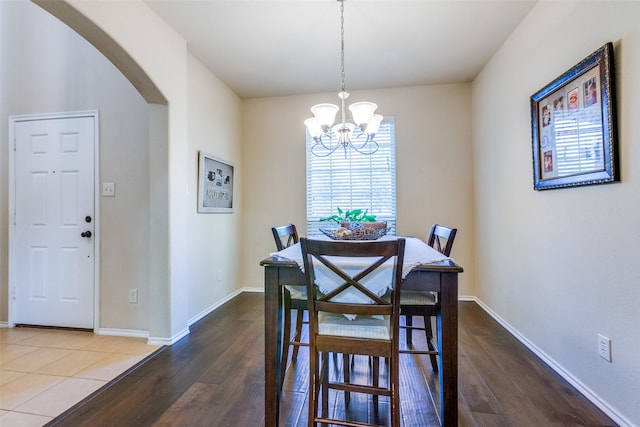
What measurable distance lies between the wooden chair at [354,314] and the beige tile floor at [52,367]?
60.2 inches

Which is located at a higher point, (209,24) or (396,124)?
(209,24)

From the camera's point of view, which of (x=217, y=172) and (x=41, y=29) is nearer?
(x=41, y=29)

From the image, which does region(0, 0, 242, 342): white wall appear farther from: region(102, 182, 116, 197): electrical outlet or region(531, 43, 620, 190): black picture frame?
region(531, 43, 620, 190): black picture frame

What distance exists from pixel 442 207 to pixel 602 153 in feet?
6.68

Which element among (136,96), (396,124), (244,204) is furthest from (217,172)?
(396,124)

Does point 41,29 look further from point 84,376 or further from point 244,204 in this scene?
point 84,376

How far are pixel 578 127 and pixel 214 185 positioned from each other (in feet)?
10.2

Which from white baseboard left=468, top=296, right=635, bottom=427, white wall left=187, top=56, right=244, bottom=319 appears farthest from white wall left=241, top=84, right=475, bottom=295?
white baseboard left=468, top=296, right=635, bottom=427

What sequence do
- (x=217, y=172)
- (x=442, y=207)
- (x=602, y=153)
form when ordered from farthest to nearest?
(x=442, y=207), (x=217, y=172), (x=602, y=153)

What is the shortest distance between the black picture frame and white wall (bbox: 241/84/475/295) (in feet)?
4.52

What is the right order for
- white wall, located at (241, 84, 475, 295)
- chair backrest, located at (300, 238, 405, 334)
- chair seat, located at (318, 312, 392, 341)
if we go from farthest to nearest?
white wall, located at (241, 84, 475, 295), chair seat, located at (318, 312, 392, 341), chair backrest, located at (300, 238, 405, 334)

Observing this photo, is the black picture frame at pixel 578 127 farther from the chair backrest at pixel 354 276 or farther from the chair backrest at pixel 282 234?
the chair backrest at pixel 282 234

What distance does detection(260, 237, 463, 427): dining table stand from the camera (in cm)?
135

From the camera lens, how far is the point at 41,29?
2.74 metres
